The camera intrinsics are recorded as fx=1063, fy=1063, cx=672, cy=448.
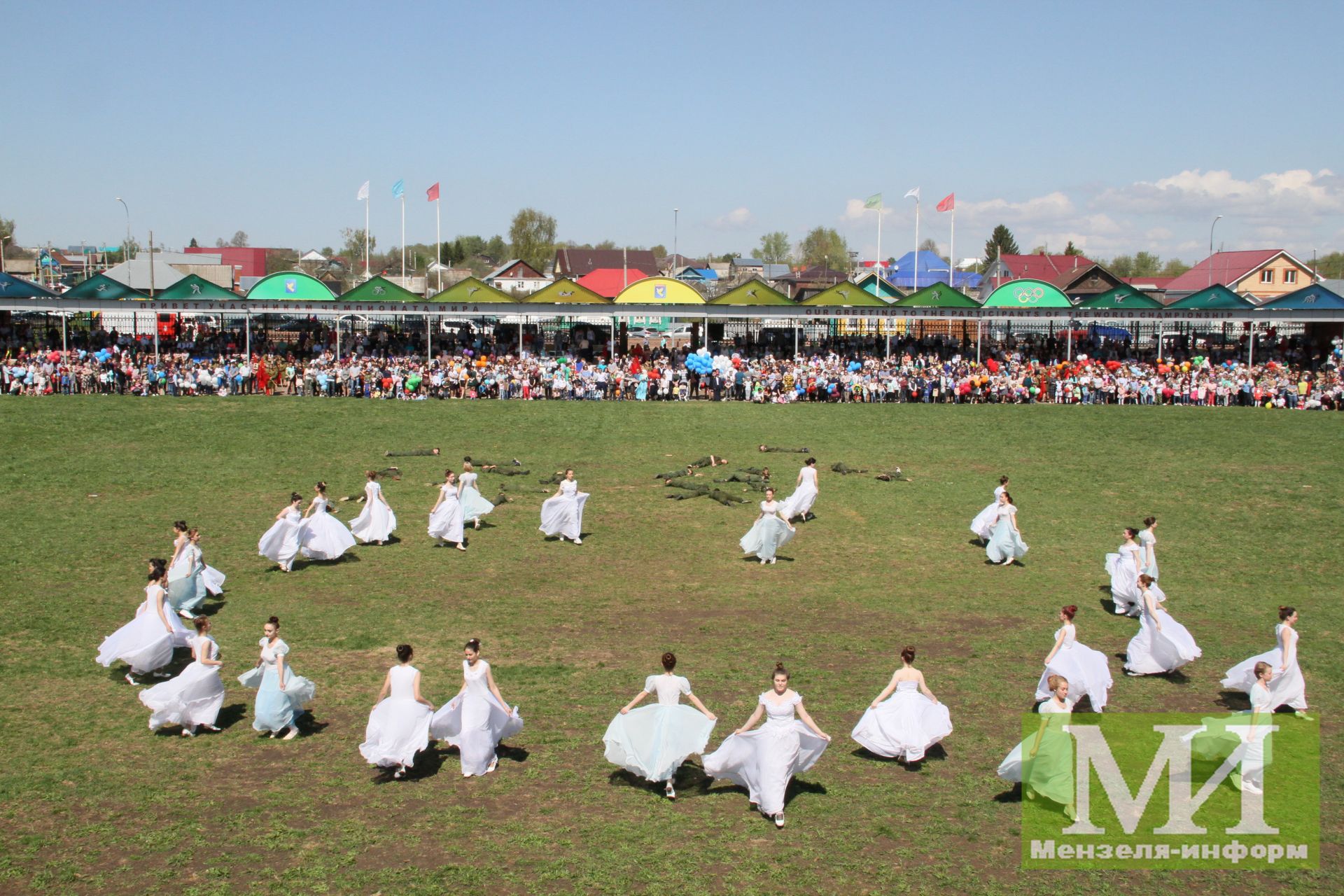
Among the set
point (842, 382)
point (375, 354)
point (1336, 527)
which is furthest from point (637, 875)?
point (375, 354)

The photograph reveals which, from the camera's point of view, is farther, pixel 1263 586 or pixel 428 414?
pixel 428 414

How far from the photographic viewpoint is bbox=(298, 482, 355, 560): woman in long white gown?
16.2 meters

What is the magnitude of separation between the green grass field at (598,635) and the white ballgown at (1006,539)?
1.48 feet

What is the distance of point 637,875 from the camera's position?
756 cm

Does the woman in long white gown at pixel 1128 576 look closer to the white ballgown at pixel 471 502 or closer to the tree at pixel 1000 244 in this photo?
the white ballgown at pixel 471 502

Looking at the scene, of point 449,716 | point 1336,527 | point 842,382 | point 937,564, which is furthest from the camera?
point 842,382

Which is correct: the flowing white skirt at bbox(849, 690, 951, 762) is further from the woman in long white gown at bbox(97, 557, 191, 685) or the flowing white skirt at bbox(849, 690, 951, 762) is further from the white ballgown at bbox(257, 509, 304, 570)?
the white ballgown at bbox(257, 509, 304, 570)

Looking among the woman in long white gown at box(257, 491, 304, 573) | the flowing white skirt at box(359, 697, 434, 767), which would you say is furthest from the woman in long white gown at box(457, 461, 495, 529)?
the flowing white skirt at box(359, 697, 434, 767)

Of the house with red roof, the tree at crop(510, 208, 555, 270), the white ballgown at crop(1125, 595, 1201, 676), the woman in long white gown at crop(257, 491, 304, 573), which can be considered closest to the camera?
the white ballgown at crop(1125, 595, 1201, 676)

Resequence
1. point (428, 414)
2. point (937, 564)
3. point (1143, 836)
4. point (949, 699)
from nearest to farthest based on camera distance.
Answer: point (1143, 836) → point (949, 699) → point (937, 564) → point (428, 414)

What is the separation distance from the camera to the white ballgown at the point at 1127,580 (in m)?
14.2

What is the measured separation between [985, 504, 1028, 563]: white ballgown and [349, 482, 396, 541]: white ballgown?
9.75 meters

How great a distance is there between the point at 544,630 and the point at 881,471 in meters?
12.8

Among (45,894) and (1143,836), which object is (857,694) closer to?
(1143,836)
